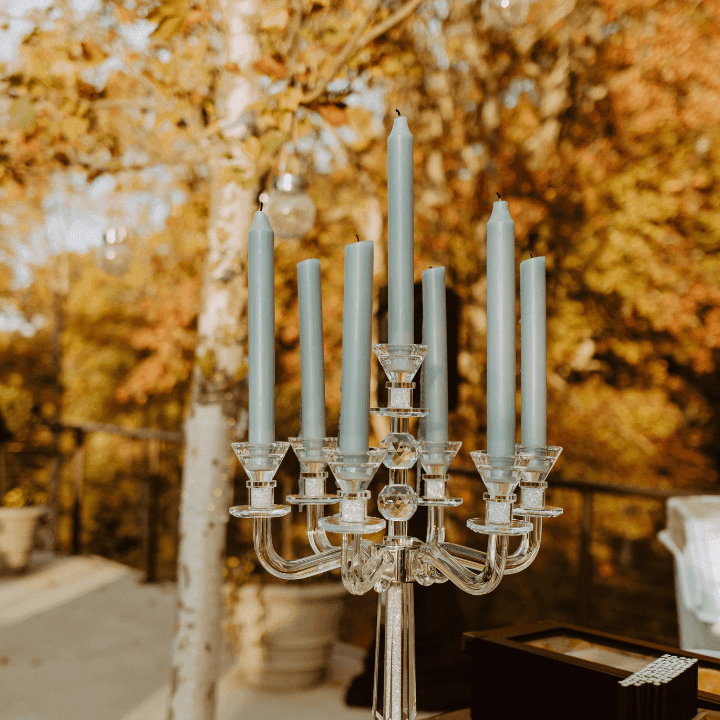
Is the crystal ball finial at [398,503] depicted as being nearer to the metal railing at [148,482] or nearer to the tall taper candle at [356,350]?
the tall taper candle at [356,350]

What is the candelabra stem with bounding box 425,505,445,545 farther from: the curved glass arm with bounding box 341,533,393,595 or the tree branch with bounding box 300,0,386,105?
the tree branch with bounding box 300,0,386,105

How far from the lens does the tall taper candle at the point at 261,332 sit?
60cm

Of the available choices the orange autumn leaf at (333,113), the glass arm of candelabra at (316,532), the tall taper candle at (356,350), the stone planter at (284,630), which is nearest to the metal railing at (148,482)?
the stone planter at (284,630)

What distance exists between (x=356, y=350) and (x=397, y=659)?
1.03 ft

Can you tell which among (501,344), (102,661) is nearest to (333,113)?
(501,344)

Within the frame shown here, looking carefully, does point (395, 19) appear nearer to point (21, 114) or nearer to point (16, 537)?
point (21, 114)

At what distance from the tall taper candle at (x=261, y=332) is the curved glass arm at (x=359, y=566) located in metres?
0.12

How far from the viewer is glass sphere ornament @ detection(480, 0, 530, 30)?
2.44 meters

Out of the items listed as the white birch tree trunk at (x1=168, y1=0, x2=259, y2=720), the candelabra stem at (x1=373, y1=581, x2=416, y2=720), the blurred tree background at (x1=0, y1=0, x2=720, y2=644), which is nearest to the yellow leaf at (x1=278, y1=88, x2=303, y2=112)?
the white birch tree trunk at (x1=168, y1=0, x2=259, y2=720)

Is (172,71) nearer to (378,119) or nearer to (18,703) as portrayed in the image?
(18,703)

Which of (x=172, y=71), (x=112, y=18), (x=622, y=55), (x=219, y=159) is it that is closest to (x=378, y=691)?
(x=219, y=159)

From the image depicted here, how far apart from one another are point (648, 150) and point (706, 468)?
8.68 ft

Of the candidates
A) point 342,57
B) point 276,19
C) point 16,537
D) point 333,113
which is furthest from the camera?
point 16,537

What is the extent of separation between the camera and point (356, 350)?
0.52 metres
